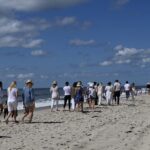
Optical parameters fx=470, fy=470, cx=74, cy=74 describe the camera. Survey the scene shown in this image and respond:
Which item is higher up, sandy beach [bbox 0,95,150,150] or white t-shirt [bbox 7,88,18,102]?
white t-shirt [bbox 7,88,18,102]

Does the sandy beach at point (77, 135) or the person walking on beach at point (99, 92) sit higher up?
the person walking on beach at point (99, 92)

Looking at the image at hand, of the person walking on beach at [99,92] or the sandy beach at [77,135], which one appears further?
the person walking on beach at [99,92]

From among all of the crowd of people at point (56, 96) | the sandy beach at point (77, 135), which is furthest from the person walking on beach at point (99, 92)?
the sandy beach at point (77, 135)

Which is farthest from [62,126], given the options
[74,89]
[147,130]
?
[74,89]

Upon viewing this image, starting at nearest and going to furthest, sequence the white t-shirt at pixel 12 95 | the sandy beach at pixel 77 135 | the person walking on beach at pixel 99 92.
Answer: the sandy beach at pixel 77 135, the white t-shirt at pixel 12 95, the person walking on beach at pixel 99 92

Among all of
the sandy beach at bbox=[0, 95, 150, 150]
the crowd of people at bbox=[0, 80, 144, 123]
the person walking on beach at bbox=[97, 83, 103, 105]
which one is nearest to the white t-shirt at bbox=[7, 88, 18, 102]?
the crowd of people at bbox=[0, 80, 144, 123]

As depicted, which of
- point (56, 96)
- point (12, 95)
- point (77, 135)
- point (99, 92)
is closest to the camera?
point (77, 135)

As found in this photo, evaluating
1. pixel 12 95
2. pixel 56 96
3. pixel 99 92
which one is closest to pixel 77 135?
pixel 12 95

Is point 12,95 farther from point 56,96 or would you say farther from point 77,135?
point 56,96

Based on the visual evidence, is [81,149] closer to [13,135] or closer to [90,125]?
[13,135]

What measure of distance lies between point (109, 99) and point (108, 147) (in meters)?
18.0

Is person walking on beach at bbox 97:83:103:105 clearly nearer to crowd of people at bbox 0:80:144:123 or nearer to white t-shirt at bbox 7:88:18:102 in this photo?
crowd of people at bbox 0:80:144:123

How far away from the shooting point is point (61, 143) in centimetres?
1202

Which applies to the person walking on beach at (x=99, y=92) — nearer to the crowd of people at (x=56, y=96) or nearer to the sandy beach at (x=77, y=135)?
the crowd of people at (x=56, y=96)
